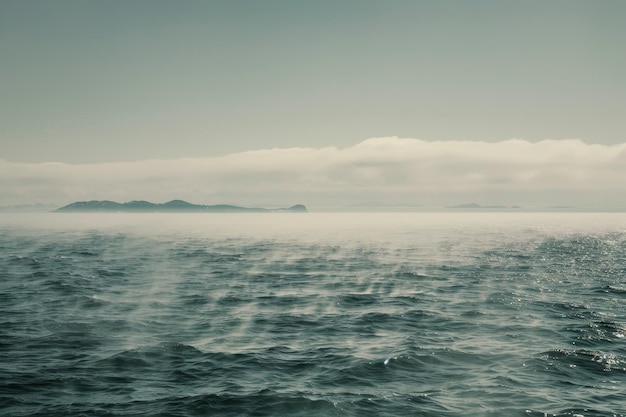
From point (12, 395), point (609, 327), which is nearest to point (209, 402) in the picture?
point (12, 395)

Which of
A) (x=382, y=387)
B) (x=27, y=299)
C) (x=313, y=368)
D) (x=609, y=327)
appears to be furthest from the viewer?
(x=27, y=299)

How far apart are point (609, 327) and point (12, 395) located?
34.0m

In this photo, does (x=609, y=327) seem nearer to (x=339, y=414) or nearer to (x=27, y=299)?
(x=339, y=414)

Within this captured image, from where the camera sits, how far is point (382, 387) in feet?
68.3

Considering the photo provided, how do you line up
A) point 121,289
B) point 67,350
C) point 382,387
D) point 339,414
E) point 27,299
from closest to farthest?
1. point 339,414
2. point 382,387
3. point 67,350
4. point 27,299
5. point 121,289

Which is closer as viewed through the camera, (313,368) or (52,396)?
(52,396)

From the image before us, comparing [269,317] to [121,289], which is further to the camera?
[121,289]

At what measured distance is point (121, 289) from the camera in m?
47.4

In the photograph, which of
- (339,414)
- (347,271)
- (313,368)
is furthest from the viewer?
(347,271)

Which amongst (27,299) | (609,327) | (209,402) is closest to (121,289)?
(27,299)

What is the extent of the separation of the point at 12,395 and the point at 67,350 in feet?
20.9

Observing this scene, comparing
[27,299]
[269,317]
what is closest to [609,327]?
[269,317]

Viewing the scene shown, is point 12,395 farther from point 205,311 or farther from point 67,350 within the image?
point 205,311

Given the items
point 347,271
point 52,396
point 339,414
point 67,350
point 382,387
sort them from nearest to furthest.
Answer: point 339,414 → point 52,396 → point 382,387 → point 67,350 → point 347,271
